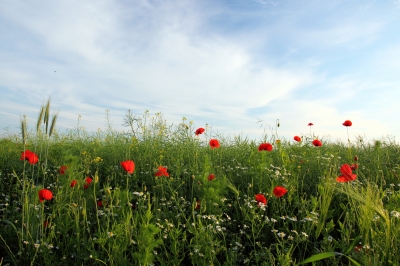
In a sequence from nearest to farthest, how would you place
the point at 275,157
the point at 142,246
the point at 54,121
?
the point at 142,246 < the point at 54,121 < the point at 275,157

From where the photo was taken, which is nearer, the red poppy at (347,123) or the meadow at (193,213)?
the meadow at (193,213)

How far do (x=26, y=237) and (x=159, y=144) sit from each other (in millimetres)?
2860

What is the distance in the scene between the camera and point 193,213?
2578mm

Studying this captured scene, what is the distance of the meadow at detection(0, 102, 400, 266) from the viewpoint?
92.0 inches

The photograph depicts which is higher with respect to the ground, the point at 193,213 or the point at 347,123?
the point at 347,123

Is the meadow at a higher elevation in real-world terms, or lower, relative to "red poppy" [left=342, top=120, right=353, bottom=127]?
lower

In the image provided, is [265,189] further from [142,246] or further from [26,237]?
[26,237]

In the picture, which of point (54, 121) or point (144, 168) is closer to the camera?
point (54, 121)

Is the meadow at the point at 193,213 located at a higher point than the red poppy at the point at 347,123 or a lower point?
lower

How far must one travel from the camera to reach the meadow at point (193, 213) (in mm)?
2338

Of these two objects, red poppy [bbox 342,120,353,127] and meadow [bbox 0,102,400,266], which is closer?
meadow [bbox 0,102,400,266]

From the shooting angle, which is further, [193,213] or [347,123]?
[347,123]

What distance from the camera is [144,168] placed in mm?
4395

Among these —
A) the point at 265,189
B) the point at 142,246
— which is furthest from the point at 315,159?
the point at 142,246
